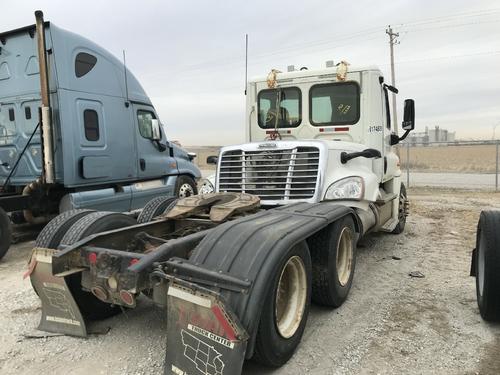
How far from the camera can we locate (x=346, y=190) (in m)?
4.98

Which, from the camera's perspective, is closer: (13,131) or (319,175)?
(319,175)

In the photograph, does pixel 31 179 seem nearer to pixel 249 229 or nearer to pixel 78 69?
pixel 78 69

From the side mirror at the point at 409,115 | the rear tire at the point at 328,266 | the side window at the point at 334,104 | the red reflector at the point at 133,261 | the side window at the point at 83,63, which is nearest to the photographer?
the red reflector at the point at 133,261

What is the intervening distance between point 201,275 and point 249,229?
0.58 metres

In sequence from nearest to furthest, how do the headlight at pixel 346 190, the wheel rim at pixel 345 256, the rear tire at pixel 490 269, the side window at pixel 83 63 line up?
the rear tire at pixel 490 269 → the wheel rim at pixel 345 256 → the headlight at pixel 346 190 → the side window at pixel 83 63

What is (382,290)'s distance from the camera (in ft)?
16.3

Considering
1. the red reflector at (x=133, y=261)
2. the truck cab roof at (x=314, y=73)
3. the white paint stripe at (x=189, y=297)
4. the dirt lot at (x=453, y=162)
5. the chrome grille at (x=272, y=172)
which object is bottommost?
the dirt lot at (x=453, y=162)

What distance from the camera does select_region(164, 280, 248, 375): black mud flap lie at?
8.43 ft

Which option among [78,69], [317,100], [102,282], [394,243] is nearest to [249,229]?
[102,282]

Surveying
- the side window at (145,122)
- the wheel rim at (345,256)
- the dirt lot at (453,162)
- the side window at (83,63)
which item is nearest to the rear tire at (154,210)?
the wheel rim at (345,256)

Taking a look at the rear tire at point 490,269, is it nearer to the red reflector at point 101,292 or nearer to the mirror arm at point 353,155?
the mirror arm at point 353,155

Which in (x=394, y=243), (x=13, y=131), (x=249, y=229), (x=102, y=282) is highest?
(x=13, y=131)

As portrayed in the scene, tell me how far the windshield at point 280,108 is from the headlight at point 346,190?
1782 millimetres

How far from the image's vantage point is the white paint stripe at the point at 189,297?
2.62 m
